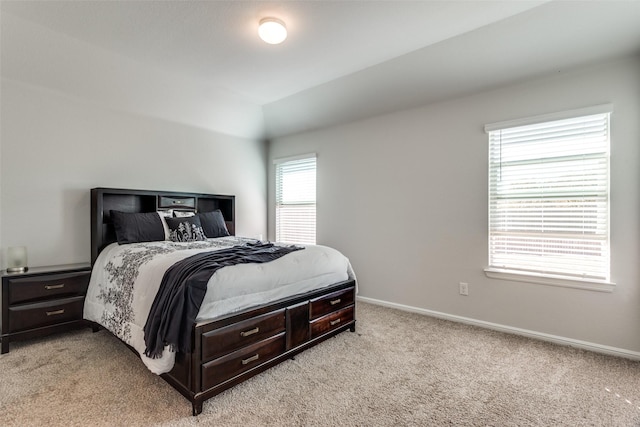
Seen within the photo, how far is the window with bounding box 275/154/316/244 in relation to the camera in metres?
4.82

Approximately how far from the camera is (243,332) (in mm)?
2074

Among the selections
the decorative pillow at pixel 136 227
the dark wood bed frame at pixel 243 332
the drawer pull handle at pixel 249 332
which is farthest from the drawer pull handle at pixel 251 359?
the decorative pillow at pixel 136 227

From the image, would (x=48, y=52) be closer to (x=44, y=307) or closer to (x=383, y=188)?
(x=44, y=307)

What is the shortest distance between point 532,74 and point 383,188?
189cm

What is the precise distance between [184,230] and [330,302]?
1.87 metres

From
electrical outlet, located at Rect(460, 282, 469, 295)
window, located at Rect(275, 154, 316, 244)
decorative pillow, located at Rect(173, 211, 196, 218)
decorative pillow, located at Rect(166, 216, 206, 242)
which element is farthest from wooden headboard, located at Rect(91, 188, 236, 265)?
electrical outlet, located at Rect(460, 282, 469, 295)

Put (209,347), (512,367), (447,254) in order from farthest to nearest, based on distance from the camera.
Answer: (447,254) < (512,367) < (209,347)

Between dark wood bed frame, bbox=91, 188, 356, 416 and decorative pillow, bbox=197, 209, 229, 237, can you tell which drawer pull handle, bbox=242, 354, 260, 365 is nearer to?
dark wood bed frame, bbox=91, 188, 356, 416

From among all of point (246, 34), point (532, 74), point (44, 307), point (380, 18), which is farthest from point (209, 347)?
point (532, 74)

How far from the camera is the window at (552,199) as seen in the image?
2670 mm

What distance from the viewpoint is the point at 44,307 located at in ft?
9.17

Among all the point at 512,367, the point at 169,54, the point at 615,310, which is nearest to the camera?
the point at 512,367

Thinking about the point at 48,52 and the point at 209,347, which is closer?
the point at 209,347

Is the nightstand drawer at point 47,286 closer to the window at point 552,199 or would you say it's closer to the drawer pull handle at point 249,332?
the drawer pull handle at point 249,332
